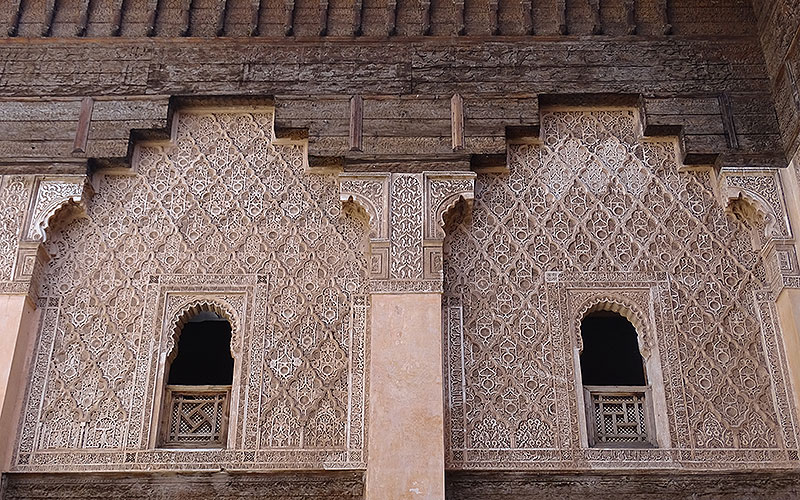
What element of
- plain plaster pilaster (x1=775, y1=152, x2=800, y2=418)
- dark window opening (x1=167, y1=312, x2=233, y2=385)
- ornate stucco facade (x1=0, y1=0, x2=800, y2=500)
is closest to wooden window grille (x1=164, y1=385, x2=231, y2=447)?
ornate stucco facade (x1=0, y1=0, x2=800, y2=500)

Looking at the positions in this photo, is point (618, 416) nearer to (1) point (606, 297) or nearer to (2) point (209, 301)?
(1) point (606, 297)

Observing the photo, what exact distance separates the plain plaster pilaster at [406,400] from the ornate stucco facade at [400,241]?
0.02 metres

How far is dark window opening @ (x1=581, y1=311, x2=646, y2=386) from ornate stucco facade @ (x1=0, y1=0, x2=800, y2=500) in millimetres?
1447

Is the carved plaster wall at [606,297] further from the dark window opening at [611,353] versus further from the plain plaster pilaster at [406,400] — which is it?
the dark window opening at [611,353]

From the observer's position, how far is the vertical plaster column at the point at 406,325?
509cm

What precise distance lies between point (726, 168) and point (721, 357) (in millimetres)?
1198

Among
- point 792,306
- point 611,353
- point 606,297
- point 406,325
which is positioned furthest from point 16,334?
point 792,306

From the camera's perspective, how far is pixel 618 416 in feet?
18.1

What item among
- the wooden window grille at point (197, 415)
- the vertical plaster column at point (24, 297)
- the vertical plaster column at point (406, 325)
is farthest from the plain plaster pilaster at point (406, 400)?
the vertical plaster column at point (24, 297)

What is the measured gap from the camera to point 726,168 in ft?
19.7

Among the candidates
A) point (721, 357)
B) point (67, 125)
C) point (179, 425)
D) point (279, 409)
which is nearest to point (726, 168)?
point (721, 357)

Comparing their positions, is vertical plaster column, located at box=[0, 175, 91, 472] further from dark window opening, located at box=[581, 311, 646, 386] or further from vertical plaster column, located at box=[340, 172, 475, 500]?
dark window opening, located at box=[581, 311, 646, 386]

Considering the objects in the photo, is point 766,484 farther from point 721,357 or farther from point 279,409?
point 279,409

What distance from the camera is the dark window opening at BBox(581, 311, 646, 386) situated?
23.5 feet
